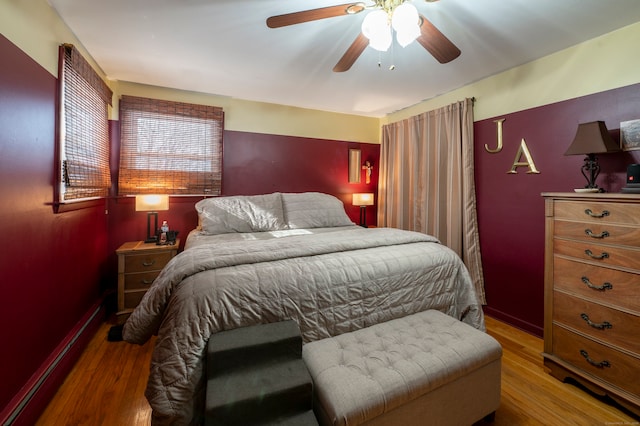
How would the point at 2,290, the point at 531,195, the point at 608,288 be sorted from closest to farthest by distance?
the point at 2,290 → the point at 608,288 → the point at 531,195

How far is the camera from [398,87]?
9.67ft

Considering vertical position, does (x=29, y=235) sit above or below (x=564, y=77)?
below

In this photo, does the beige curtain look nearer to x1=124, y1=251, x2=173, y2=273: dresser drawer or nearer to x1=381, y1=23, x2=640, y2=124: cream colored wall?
x1=381, y1=23, x2=640, y2=124: cream colored wall

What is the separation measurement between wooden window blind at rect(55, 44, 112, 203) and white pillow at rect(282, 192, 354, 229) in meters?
1.72

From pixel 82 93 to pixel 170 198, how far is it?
4.04 ft

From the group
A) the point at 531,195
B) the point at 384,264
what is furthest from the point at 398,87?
the point at 384,264

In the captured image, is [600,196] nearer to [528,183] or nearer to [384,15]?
[528,183]

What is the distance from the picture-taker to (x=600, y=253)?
62.9 inches

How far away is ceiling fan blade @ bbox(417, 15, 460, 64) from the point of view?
1.48m

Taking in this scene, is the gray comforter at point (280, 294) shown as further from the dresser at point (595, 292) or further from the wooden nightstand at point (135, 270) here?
the wooden nightstand at point (135, 270)

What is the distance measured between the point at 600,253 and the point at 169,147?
369cm

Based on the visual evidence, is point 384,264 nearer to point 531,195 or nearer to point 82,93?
point 531,195

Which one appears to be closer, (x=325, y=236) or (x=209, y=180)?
(x=325, y=236)

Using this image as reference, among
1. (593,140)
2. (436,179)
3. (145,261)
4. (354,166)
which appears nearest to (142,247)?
(145,261)
